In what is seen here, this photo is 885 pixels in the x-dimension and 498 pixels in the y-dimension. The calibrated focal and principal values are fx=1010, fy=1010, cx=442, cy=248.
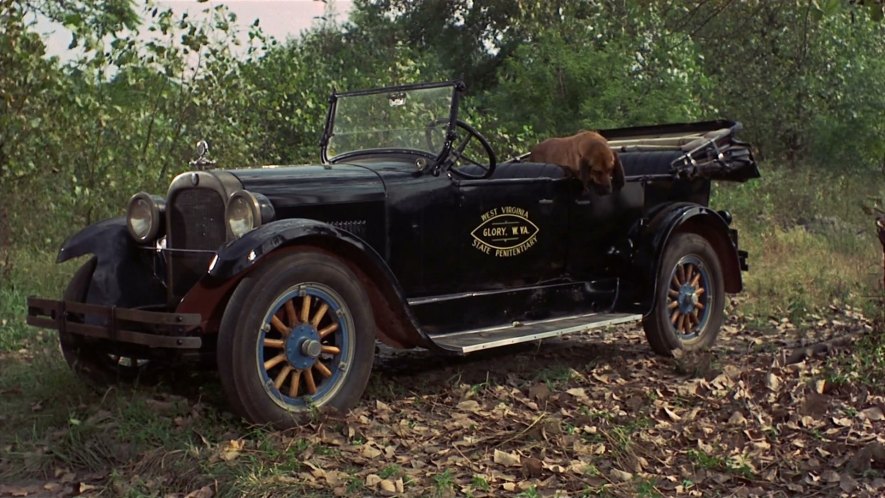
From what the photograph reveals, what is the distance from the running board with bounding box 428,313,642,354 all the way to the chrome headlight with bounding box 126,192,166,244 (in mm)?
1601

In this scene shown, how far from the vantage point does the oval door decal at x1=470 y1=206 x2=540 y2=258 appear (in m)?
6.04

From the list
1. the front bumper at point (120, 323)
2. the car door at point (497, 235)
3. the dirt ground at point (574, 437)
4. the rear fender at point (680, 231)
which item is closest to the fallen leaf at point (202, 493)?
the dirt ground at point (574, 437)

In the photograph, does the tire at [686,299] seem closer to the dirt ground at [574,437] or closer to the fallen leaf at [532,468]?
the dirt ground at [574,437]

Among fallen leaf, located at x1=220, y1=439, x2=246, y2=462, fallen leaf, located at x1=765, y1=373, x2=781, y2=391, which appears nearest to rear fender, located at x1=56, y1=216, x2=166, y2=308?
fallen leaf, located at x1=220, y1=439, x2=246, y2=462

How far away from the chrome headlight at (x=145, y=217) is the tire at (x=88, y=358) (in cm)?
30

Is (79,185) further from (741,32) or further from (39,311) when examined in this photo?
(741,32)

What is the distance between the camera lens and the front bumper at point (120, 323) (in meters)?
4.62

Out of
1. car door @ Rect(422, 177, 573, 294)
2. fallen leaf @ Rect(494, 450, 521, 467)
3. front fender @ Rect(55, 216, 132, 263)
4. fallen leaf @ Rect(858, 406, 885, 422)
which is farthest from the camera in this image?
car door @ Rect(422, 177, 573, 294)

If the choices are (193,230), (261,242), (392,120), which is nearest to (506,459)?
(261,242)

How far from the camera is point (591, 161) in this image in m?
6.52

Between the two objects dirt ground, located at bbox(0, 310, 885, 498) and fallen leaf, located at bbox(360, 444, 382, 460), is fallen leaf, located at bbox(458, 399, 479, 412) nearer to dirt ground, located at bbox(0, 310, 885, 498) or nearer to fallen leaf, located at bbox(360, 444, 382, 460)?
dirt ground, located at bbox(0, 310, 885, 498)

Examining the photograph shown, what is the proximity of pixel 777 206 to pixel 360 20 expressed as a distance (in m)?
12.6

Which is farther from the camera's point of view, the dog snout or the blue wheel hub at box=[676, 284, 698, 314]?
the blue wheel hub at box=[676, 284, 698, 314]

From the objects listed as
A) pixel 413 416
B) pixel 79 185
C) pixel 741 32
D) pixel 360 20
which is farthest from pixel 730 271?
pixel 360 20
